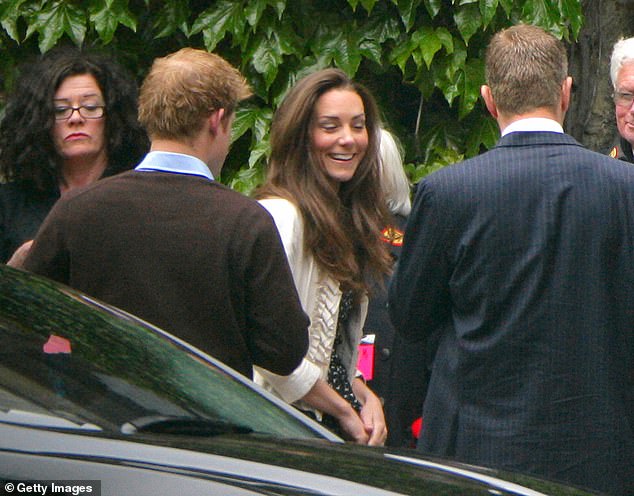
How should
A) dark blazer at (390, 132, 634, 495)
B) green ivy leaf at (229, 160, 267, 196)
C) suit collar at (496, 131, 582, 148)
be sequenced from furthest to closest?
1. green ivy leaf at (229, 160, 267, 196)
2. suit collar at (496, 131, 582, 148)
3. dark blazer at (390, 132, 634, 495)

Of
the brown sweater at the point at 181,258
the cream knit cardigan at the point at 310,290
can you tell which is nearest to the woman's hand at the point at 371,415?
the cream knit cardigan at the point at 310,290

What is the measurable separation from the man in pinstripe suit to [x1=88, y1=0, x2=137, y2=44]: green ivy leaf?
2176 millimetres

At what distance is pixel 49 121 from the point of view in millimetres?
4289

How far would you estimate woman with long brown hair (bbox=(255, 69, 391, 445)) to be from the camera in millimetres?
3855

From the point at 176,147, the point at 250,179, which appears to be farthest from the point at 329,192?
the point at 250,179

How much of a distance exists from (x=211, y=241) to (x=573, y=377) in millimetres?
1018

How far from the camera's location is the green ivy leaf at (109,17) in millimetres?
5223

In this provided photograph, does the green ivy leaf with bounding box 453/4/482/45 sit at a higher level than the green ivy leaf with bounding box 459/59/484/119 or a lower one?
higher

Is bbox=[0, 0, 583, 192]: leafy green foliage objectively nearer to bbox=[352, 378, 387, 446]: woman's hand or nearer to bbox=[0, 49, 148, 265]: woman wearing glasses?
bbox=[0, 49, 148, 265]: woman wearing glasses

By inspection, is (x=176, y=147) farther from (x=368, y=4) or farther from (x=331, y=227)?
(x=368, y=4)

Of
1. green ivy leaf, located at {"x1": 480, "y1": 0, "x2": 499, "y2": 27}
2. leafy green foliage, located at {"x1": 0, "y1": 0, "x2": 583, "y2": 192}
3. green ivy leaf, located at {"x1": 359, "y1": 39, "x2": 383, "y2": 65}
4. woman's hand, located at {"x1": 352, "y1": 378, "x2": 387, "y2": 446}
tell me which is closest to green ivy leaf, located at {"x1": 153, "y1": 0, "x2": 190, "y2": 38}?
leafy green foliage, located at {"x1": 0, "y1": 0, "x2": 583, "y2": 192}

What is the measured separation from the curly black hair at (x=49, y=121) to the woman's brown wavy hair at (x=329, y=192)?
61 cm

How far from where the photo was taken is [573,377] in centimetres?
339

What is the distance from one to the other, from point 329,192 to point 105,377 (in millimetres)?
1766
